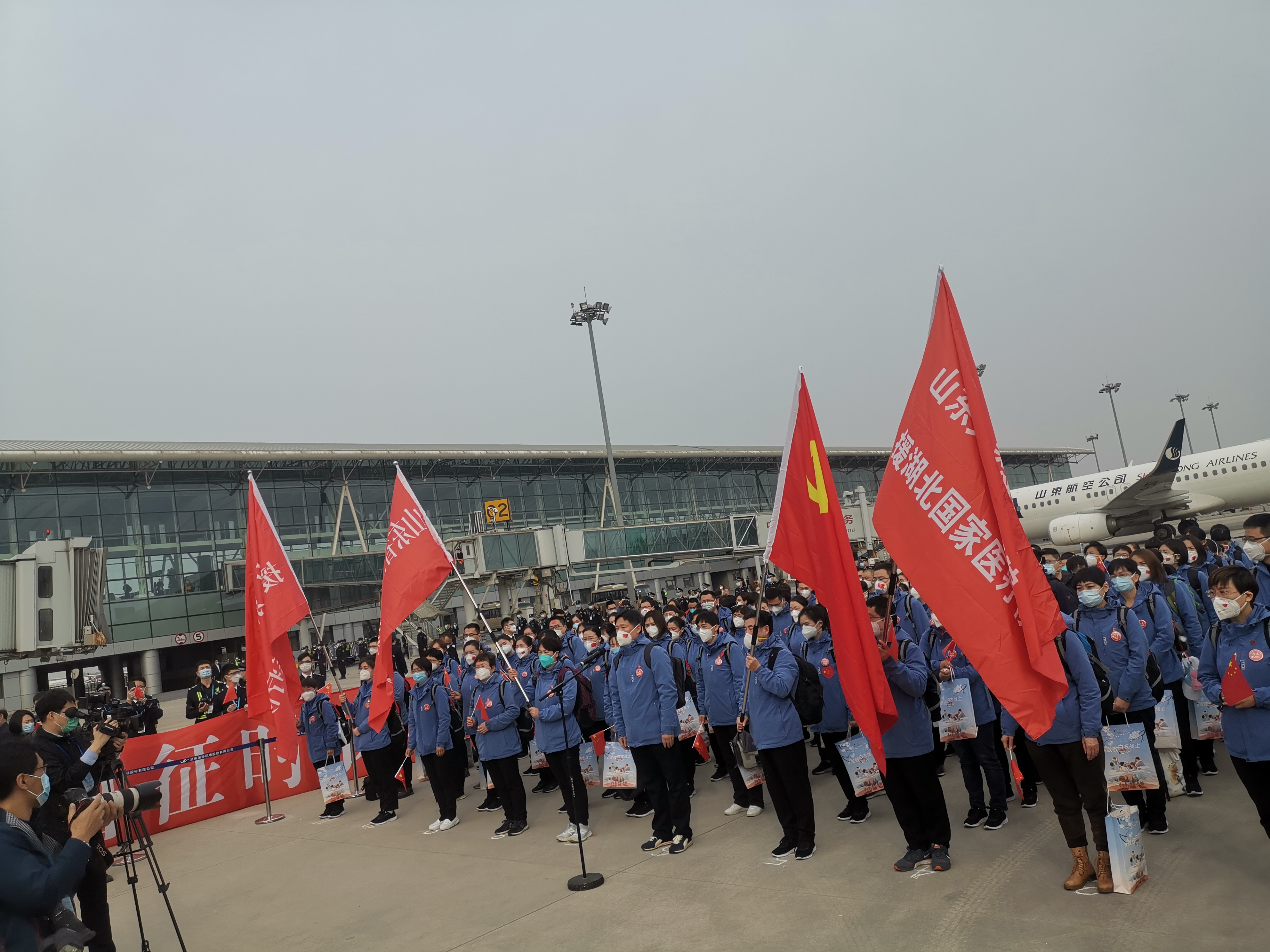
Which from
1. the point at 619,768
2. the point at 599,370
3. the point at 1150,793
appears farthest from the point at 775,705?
the point at 599,370

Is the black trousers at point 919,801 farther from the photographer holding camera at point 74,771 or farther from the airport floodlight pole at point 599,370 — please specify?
the airport floodlight pole at point 599,370

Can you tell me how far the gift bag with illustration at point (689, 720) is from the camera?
793cm

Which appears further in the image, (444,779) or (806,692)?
(444,779)

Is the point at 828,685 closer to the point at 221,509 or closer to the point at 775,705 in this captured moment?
the point at 775,705

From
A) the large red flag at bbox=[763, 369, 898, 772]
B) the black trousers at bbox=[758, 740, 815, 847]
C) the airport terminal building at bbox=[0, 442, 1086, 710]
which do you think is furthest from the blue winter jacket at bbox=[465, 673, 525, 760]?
the airport terminal building at bbox=[0, 442, 1086, 710]

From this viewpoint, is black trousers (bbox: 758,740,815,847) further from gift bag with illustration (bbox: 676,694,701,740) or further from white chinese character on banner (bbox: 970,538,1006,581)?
white chinese character on banner (bbox: 970,538,1006,581)

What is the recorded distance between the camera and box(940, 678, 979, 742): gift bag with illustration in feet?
20.6

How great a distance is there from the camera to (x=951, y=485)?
5.18 m

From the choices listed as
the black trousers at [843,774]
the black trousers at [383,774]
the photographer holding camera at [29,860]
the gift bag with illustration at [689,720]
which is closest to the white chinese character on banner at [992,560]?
the black trousers at [843,774]

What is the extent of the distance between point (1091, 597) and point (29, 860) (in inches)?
230

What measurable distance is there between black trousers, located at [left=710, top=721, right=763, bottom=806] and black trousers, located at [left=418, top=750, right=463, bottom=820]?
2.85m

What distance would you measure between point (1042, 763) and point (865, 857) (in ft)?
5.09

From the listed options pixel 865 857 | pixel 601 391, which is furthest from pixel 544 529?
pixel 865 857

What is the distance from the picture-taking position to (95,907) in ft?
18.2
